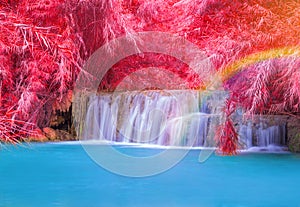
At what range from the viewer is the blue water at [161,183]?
13.6 feet

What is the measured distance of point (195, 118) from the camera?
7598 millimetres

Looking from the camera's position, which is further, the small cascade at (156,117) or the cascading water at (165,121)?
the small cascade at (156,117)

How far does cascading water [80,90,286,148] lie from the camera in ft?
23.6

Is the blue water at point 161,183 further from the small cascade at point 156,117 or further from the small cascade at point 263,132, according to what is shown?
the small cascade at point 156,117

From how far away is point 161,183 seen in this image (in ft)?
16.1

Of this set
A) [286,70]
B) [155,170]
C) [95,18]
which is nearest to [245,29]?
[286,70]

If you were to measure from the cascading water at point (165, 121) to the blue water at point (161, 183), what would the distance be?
0.68 meters

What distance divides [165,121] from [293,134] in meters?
2.22

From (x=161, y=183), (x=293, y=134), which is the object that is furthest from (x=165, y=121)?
(x=161, y=183)

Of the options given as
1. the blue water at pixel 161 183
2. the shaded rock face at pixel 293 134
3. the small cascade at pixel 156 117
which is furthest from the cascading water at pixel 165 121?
the blue water at pixel 161 183

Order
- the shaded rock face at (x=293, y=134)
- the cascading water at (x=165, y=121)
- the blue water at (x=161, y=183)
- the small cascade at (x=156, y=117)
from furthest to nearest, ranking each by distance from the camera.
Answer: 1. the small cascade at (x=156, y=117)
2. the cascading water at (x=165, y=121)
3. the shaded rock face at (x=293, y=134)
4. the blue water at (x=161, y=183)

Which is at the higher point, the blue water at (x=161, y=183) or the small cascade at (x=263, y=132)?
the small cascade at (x=263, y=132)

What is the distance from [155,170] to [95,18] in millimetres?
4336

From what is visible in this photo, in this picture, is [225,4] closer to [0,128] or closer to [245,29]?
[245,29]
